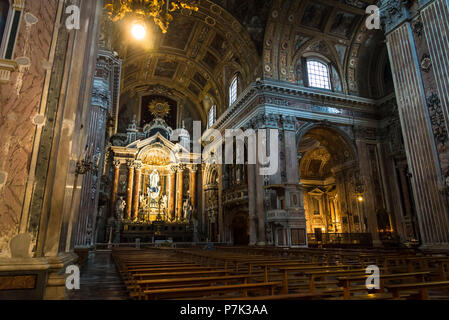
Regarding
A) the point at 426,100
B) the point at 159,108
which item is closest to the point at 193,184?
the point at 159,108

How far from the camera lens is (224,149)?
63.1ft

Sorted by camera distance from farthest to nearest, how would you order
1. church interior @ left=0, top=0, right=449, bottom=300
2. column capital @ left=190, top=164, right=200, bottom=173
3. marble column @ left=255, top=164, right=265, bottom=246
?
column capital @ left=190, top=164, right=200, bottom=173 < marble column @ left=255, top=164, right=265, bottom=246 < church interior @ left=0, top=0, right=449, bottom=300

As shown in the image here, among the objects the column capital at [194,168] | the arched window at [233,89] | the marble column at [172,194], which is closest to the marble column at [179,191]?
the marble column at [172,194]

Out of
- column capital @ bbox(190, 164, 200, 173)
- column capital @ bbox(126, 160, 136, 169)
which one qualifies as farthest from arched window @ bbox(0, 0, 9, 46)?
column capital @ bbox(190, 164, 200, 173)

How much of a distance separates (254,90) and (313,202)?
11.6m

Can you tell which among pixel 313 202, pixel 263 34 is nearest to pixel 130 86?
pixel 263 34

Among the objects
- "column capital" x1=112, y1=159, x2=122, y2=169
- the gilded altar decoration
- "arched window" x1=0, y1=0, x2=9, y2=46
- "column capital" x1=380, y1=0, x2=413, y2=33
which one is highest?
the gilded altar decoration

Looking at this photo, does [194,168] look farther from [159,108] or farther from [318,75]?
[318,75]

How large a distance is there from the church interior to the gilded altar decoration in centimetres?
12

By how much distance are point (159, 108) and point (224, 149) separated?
858cm

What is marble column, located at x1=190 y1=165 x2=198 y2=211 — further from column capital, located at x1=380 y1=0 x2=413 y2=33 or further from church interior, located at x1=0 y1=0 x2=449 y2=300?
column capital, located at x1=380 y1=0 x2=413 y2=33

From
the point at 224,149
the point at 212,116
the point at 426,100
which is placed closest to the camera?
the point at 426,100

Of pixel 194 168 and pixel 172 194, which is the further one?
pixel 194 168

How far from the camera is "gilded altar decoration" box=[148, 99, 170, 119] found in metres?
24.5
